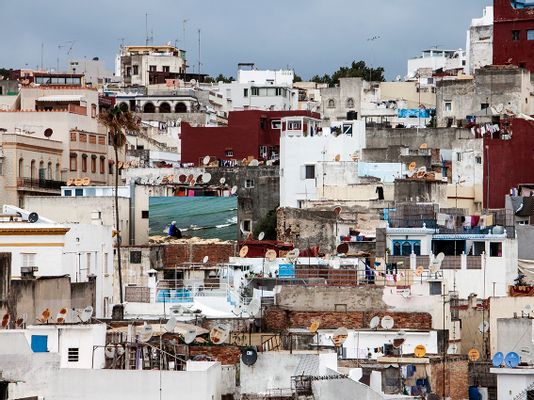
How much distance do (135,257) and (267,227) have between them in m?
11.4

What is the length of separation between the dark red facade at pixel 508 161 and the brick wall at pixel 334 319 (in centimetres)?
2530

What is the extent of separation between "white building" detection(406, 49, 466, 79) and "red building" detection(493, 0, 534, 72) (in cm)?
3782

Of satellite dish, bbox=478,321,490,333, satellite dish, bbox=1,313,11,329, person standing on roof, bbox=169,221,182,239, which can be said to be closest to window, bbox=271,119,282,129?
person standing on roof, bbox=169,221,182,239

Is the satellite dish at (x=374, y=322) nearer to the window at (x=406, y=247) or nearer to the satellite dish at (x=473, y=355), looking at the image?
the satellite dish at (x=473, y=355)

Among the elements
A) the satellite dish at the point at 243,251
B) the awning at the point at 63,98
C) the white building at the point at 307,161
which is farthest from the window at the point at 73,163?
the satellite dish at the point at 243,251

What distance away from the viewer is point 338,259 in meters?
72.7

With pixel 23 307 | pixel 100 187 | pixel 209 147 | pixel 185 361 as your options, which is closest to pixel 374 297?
pixel 23 307

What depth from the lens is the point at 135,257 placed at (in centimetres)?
7769

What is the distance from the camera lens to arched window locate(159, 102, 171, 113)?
126625 millimetres

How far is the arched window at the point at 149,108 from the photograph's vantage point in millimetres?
126494

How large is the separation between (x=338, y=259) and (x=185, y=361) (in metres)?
25.1

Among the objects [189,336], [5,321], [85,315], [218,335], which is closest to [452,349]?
[218,335]

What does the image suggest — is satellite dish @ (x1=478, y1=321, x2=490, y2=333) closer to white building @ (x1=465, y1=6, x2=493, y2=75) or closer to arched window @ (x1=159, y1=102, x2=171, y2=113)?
arched window @ (x1=159, y1=102, x2=171, y2=113)

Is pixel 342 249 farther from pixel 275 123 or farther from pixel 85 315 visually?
pixel 275 123
